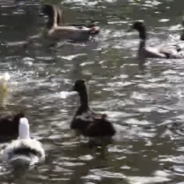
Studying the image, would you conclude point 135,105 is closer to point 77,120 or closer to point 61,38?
point 77,120

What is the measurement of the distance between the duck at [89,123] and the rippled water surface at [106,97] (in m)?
0.18

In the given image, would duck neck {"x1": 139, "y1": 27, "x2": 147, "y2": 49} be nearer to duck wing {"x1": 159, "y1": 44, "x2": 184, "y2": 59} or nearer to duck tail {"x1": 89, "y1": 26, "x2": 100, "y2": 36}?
duck wing {"x1": 159, "y1": 44, "x2": 184, "y2": 59}

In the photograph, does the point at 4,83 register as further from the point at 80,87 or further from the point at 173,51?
the point at 173,51

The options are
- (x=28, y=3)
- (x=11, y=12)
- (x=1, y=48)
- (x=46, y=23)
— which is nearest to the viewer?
(x=1, y=48)

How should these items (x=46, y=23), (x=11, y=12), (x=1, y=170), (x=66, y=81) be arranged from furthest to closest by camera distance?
(x=11, y=12) → (x=46, y=23) → (x=66, y=81) → (x=1, y=170)

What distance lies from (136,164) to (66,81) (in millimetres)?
5427

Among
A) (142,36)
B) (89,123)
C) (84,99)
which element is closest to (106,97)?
(84,99)

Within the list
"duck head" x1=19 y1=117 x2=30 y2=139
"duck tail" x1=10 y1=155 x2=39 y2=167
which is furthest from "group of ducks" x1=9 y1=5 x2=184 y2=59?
"duck tail" x1=10 y1=155 x2=39 y2=167

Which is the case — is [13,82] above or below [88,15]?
below

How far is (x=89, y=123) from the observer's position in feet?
41.4

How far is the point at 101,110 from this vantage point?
13.9m

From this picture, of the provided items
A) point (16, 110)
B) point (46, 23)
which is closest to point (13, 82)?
point (16, 110)

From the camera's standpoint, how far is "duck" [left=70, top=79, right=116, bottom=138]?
12.2 metres

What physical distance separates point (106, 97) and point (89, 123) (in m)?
2.18
